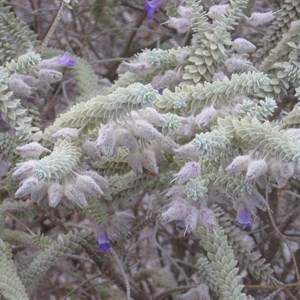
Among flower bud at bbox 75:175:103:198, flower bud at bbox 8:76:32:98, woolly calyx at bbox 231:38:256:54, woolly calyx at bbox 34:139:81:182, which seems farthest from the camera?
woolly calyx at bbox 231:38:256:54

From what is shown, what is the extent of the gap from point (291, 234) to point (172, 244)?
1.67ft

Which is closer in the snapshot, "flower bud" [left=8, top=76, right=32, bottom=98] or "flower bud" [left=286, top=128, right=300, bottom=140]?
"flower bud" [left=286, top=128, right=300, bottom=140]

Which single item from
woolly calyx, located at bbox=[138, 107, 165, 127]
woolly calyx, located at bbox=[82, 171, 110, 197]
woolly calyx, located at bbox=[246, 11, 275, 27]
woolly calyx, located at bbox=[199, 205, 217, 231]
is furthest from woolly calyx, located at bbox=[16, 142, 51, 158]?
woolly calyx, located at bbox=[246, 11, 275, 27]

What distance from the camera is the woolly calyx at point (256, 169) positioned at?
1.15 meters

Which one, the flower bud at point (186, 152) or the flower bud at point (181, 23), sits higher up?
the flower bud at point (181, 23)

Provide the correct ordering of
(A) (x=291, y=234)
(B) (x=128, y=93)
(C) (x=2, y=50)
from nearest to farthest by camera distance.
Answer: (B) (x=128, y=93) < (C) (x=2, y=50) < (A) (x=291, y=234)

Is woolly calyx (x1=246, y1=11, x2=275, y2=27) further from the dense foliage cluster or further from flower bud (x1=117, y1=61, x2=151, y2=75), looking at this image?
flower bud (x1=117, y1=61, x2=151, y2=75)

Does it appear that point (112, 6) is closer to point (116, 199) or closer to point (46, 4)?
point (46, 4)

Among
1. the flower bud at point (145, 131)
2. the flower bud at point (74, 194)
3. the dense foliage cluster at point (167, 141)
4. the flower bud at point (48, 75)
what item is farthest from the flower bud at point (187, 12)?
the flower bud at point (74, 194)

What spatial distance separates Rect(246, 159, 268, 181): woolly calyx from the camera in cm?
115

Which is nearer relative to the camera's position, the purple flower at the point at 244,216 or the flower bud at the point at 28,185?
the flower bud at the point at 28,185

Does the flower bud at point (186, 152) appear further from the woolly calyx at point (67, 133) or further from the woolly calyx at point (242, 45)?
the woolly calyx at point (242, 45)

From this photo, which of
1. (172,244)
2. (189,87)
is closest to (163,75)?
(189,87)

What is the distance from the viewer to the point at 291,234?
2285 mm
